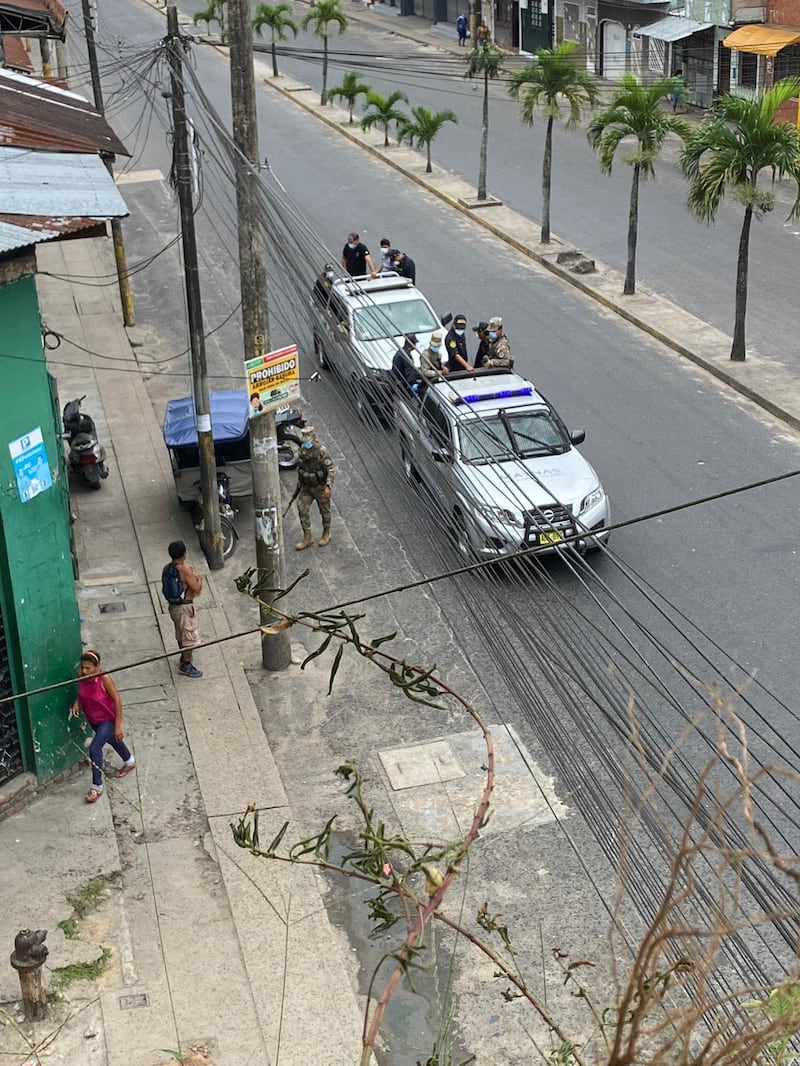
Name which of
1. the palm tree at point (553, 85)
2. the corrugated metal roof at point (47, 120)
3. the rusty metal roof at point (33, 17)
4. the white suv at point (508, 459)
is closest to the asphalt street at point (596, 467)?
Result: the white suv at point (508, 459)

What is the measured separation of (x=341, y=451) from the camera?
17969 millimetres

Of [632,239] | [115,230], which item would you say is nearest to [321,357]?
[115,230]

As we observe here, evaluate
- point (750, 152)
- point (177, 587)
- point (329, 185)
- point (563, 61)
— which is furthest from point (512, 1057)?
point (329, 185)

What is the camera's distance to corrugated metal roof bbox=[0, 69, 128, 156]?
468 inches

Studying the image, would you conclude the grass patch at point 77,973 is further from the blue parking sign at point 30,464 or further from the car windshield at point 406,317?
the car windshield at point 406,317

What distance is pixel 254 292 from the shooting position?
39.6ft

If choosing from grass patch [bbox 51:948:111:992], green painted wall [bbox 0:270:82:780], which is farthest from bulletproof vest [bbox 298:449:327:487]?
grass patch [bbox 51:948:111:992]

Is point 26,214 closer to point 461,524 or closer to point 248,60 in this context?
point 248,60

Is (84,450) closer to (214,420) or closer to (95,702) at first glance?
(214,420)

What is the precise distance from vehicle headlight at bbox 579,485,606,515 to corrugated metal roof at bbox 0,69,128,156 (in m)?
5.65

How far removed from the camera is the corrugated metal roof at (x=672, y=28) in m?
37.9

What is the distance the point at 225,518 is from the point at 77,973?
6984mm

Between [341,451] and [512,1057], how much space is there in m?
10.6

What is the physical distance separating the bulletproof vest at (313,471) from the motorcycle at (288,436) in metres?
2.48
